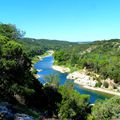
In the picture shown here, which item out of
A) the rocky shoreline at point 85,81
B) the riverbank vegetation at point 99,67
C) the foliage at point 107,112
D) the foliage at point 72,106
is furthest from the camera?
the riverbank vegetation at point 99,67

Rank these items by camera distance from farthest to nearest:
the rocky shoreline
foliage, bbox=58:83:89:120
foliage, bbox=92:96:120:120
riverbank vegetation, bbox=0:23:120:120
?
1. the rocky shoreline
2. foliage, bbox=58:83:89:120
3. foliage, bbox=92:96:120:120
4. riverbank vegetation, bbox=0:23:120:120

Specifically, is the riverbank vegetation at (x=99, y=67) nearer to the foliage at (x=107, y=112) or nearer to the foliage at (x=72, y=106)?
the foliage at (x=72, y=106)

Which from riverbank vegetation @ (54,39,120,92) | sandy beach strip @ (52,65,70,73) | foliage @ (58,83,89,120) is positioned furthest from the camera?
sandy beach strip @ (52,65,70,73)

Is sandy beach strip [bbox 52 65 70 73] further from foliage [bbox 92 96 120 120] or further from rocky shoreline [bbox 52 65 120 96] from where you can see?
foliage [bbox 92 96 120 120]

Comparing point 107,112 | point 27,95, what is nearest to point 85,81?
point 107,112

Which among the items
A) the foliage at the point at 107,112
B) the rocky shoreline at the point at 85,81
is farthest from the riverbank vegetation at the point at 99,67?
the foliage at the point at 107,112

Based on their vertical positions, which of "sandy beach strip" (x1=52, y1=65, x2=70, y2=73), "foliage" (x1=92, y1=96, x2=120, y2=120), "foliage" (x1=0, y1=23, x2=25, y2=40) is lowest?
"sandy beach strip" (x1=52, y1=65, x2=70, y2=73)

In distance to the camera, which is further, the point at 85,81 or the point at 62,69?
the point at 62,69

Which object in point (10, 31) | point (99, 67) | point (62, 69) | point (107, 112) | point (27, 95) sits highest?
point (10, 31)

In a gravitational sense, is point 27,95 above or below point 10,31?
below

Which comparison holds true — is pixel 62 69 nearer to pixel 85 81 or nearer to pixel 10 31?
pixel 85 81

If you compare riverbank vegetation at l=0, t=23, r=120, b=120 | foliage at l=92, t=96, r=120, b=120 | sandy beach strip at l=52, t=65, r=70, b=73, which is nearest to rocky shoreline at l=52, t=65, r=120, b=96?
sandy beach strip at l=52, t=65, r=70, b=73

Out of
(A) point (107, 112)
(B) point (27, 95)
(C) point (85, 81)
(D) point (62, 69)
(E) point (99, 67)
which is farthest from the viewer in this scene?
(D) point (62, 69)

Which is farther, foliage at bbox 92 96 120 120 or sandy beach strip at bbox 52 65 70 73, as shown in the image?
sandy beach strip at bbox 52 65 70 73
